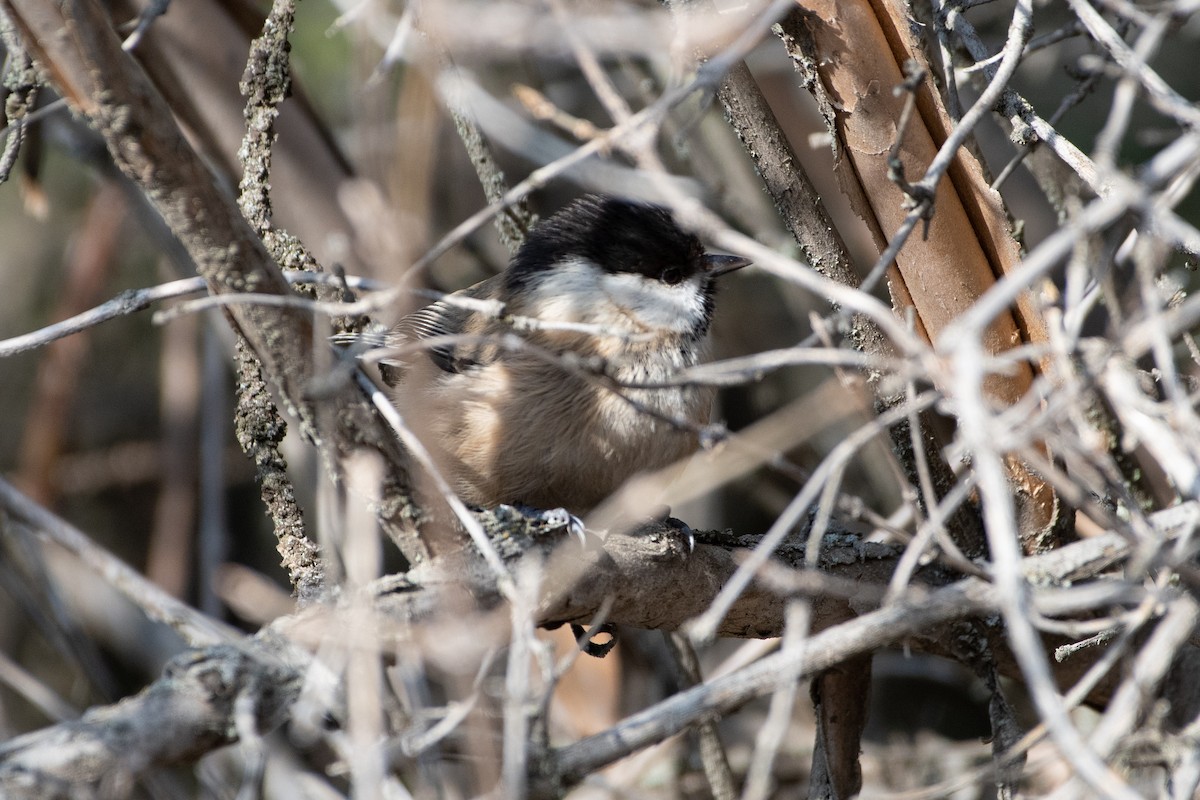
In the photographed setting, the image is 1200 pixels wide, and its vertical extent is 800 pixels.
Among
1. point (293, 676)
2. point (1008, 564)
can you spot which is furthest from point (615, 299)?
point (1008, 564)

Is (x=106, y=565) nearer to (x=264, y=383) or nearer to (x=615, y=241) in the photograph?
(x=264, y=383)

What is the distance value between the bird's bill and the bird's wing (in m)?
0.70

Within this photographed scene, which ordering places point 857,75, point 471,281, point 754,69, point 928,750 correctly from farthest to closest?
1. point 471,281
2. point 754,69
3. point 928,750
4. point 857,75

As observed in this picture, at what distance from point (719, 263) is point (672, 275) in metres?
0.15

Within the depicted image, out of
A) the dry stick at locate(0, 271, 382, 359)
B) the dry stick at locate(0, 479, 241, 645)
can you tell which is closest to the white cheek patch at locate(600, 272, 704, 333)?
the dry stick at locate(0, 271, 382, 359)

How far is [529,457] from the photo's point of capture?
9.53 feet

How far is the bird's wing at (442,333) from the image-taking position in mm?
3160

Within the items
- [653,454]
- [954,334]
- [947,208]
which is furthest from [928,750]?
[954,334]

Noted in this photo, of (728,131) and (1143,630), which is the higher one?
(728,131)

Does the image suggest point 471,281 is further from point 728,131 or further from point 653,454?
point 653,454

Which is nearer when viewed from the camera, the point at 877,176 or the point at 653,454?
the point at 877,176

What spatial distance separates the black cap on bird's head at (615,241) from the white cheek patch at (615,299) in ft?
0.10

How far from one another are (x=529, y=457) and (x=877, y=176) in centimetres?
110

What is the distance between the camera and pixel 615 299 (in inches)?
129
